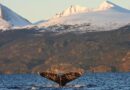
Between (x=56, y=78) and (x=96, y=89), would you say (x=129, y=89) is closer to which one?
(x=96, y=89)

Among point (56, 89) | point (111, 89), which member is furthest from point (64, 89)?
point (111, 89)

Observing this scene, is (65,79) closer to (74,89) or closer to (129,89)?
(74,89)

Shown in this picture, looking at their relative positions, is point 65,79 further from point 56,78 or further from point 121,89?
point 121,89

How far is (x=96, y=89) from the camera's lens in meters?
179

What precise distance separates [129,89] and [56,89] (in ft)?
66.5

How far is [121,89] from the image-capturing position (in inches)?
7008

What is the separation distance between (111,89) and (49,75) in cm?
1810

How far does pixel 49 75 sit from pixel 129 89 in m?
23.2

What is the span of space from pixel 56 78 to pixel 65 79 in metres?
2.57

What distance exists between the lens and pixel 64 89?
6919 inches

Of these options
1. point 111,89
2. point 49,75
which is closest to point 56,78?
point 49,75

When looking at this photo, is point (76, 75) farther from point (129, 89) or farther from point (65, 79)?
point (129, 89)

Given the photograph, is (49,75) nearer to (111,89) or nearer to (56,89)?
(56,89)

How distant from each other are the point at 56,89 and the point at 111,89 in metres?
16.3
